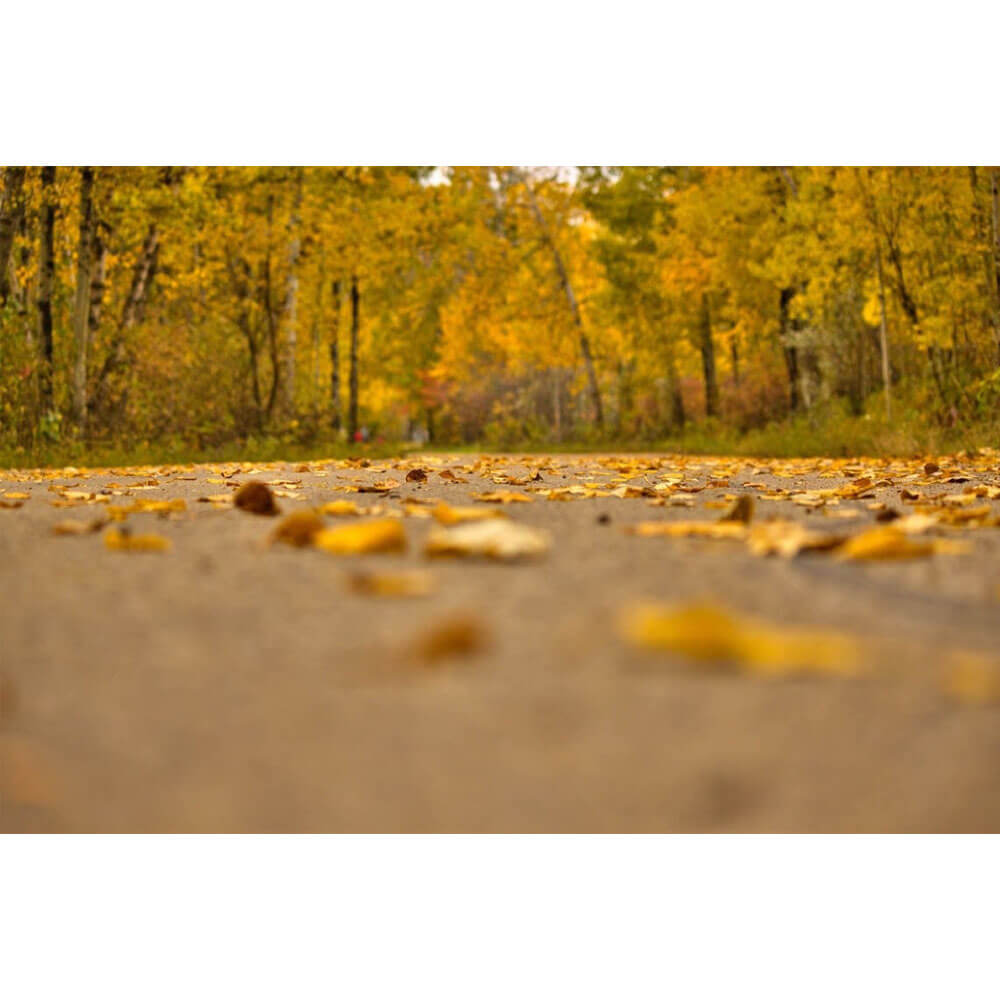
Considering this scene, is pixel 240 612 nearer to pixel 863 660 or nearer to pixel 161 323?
pixel 863 660

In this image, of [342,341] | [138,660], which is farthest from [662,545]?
[342,341]

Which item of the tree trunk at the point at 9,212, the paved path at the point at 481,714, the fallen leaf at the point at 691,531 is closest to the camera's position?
the paved path at the point at 481,714

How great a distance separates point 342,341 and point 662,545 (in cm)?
2311

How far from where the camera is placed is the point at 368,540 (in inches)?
72.9

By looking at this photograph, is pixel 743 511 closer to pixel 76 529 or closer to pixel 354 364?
pixel 76 529

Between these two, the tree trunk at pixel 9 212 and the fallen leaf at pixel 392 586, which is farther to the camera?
the tree trunk at pixel 9 212

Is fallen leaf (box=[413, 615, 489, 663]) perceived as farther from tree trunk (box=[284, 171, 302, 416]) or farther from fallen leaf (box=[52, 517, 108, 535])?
tree trunk (box=[284, 171, 302, 416])

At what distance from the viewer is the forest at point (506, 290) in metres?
9.49

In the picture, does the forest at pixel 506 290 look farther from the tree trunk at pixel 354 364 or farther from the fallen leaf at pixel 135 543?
the fallen leaf at pixel 135 543

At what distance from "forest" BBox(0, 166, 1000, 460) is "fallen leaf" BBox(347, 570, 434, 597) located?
7249 millimetres

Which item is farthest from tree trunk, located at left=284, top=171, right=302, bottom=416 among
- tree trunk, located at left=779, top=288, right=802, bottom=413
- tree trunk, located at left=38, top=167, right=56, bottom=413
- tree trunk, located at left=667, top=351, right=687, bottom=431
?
tree trunk, located at left=779, top=288, right=802, bottom=413

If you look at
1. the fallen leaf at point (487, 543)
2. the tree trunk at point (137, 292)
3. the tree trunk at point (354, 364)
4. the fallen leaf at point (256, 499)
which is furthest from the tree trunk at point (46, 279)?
the fallen leaf at point (487, 543)

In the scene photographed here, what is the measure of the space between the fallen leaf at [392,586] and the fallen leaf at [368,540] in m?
0.28

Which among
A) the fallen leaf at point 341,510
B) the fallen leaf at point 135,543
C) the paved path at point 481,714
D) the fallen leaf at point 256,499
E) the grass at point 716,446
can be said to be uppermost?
the grass at point 716,446
